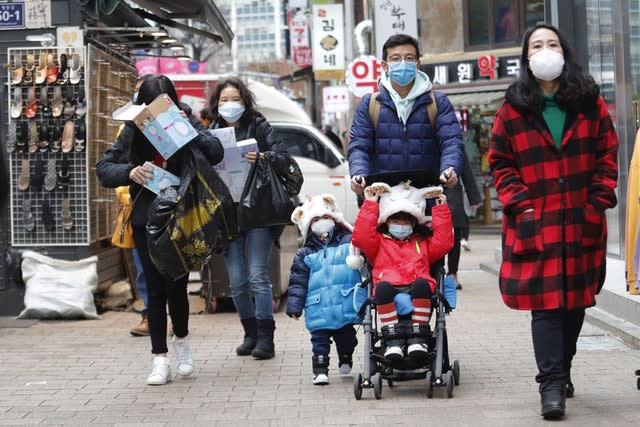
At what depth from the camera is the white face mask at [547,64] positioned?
18.8 feet

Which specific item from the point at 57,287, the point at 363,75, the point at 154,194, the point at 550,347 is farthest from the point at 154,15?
the point at 550,347

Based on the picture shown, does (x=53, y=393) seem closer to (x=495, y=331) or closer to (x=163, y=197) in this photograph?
(x=163, y=197)

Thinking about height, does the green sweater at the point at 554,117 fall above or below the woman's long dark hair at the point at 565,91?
below

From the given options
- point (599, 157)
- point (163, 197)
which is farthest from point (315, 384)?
point (599, 157)

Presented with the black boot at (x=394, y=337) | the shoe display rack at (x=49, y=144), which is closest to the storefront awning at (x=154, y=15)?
the shoe display rack at (x=49, y=144)

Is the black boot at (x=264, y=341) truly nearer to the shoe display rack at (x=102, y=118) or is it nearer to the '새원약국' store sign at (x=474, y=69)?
the shoe display rack at (x=102, y=118)

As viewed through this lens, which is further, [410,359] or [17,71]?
[17,71]

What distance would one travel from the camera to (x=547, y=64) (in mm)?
5719

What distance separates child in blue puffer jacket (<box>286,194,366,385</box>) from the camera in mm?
6824

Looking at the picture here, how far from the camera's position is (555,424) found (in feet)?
18.2

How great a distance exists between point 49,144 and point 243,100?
10.1ft

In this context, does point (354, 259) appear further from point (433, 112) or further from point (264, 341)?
point (264, 341)

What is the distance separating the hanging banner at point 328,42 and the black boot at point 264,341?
20574 mm

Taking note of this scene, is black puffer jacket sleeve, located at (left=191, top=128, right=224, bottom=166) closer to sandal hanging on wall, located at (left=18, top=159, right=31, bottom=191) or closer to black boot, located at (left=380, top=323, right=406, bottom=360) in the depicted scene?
black boot, located at (left=380, top=323, right=406, bottom=360)
